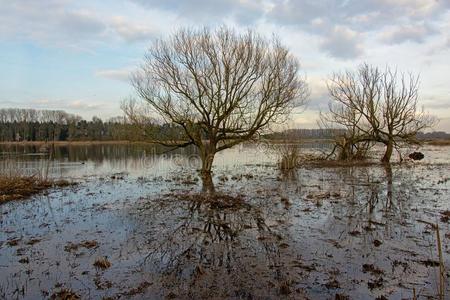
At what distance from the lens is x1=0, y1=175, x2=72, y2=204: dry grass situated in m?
12.8

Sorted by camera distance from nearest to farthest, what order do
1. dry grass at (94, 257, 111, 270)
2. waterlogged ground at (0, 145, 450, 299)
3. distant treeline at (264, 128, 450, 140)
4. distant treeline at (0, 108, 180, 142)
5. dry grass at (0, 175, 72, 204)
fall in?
waterlogged ground at (0, 145, 450, 299), dry grass at (94, 257, 111, 270), dry grass at (0, 175, 72, 204), distant treeline at (264, 128, 450, 140), distant treeline at (0, 108, 180, 142)

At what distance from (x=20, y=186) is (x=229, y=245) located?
10.7 metres

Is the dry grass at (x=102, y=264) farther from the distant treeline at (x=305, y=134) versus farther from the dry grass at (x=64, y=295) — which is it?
the distant treeline at (x=305, y=134)

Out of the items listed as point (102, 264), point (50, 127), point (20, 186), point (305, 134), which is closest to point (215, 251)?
point (102, 264)

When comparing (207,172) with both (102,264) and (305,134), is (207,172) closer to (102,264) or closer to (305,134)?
(305,134)

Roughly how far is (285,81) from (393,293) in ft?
52.0

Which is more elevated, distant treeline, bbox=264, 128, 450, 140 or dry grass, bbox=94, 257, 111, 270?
distant treeline, bbox=264, 128, 450, 140

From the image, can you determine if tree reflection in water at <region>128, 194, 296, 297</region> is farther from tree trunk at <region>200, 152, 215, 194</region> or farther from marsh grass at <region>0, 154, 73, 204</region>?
marsh grass at <region>0, 154, 73, 204</region>

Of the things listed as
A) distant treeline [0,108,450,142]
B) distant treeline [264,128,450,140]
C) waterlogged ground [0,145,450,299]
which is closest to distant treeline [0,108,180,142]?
distant treeline [0,108,450,142]

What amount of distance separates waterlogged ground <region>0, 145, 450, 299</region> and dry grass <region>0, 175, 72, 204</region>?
810 millimetres

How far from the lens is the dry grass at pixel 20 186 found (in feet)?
42.1

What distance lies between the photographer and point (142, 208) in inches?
416

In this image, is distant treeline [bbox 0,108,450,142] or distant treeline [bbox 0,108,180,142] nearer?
distant treeline [bbox 0,108,450,142]

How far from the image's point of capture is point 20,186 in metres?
14.0
